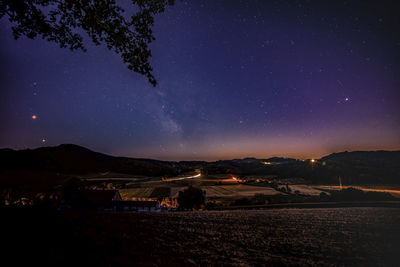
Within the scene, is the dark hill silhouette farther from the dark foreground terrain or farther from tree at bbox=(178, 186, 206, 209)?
the dark foreground terrain

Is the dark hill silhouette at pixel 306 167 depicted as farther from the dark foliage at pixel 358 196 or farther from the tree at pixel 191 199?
the tree at pixel 191 199

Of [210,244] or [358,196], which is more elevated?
[210,244]

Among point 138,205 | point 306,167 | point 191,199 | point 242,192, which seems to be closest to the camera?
point 191,199

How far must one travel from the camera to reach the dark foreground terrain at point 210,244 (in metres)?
2.65

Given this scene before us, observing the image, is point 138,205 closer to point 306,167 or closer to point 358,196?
point 358,196

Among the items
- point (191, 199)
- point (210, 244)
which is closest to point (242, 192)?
point (191, 199)

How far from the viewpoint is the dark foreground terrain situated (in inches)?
104

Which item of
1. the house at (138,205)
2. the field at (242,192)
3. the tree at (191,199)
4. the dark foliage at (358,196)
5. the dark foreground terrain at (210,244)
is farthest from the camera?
the house at (138,205)

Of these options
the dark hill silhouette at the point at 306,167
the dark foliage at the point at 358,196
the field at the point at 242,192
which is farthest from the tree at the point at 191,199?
the dark hill silhouette at the point at 306,167

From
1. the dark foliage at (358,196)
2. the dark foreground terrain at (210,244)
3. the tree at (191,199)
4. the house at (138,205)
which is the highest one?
the dark foreground terrain at (210,244)

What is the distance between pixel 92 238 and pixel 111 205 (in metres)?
30.4

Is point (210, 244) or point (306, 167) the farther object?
point (306, 167)

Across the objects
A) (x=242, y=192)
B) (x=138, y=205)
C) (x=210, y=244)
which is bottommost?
(x=138, y=205)

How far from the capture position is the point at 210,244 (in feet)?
11.9
